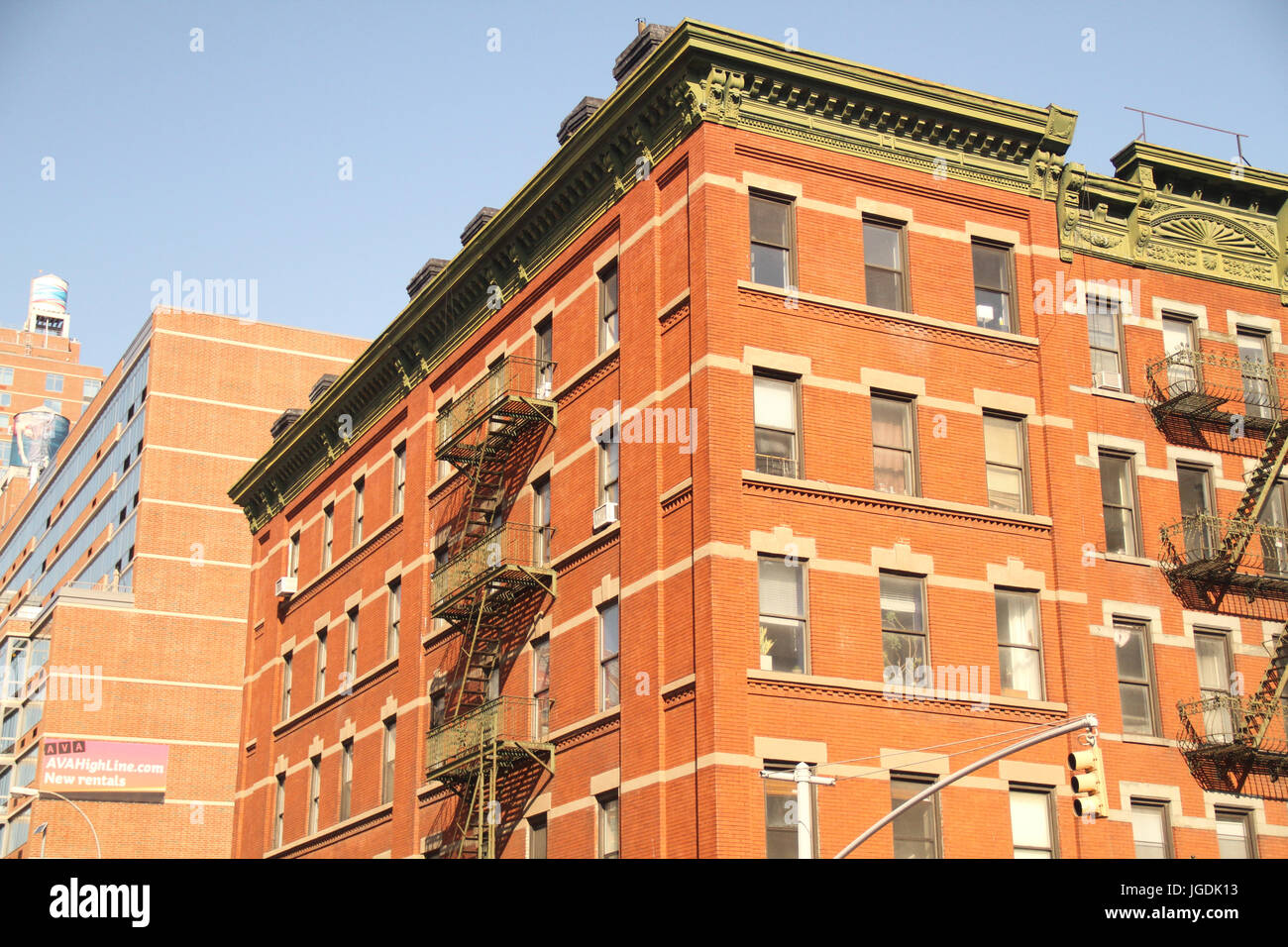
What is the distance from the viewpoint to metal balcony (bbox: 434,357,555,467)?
36594 millimetres

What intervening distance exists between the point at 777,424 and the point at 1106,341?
9.44 m

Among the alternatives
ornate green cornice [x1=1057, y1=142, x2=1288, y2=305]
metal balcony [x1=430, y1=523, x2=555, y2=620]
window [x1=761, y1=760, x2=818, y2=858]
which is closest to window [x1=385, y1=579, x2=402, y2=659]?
metal balcony [x1=430, y1=523, x2=555, y2=620]

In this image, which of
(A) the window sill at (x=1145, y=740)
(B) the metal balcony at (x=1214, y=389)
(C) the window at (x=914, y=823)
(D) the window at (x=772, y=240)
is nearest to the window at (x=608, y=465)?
(D) the window at (x=772, y=240)

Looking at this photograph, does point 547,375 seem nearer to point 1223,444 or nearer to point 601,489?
point 601,489

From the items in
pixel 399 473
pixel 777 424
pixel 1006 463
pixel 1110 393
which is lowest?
pixel 1006 463

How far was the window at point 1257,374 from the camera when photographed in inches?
1451

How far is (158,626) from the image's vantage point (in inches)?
3223

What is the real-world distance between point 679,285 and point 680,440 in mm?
3411

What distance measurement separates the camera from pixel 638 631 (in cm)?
3142

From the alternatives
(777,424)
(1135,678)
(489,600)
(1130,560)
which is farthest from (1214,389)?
(489,600)

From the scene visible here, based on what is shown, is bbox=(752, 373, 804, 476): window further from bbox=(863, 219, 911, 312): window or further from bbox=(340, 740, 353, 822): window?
bbox=(340, 740, 353, 822): window

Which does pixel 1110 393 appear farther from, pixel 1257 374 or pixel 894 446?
pixel 894 446

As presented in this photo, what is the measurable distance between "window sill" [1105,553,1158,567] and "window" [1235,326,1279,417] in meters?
5.03
